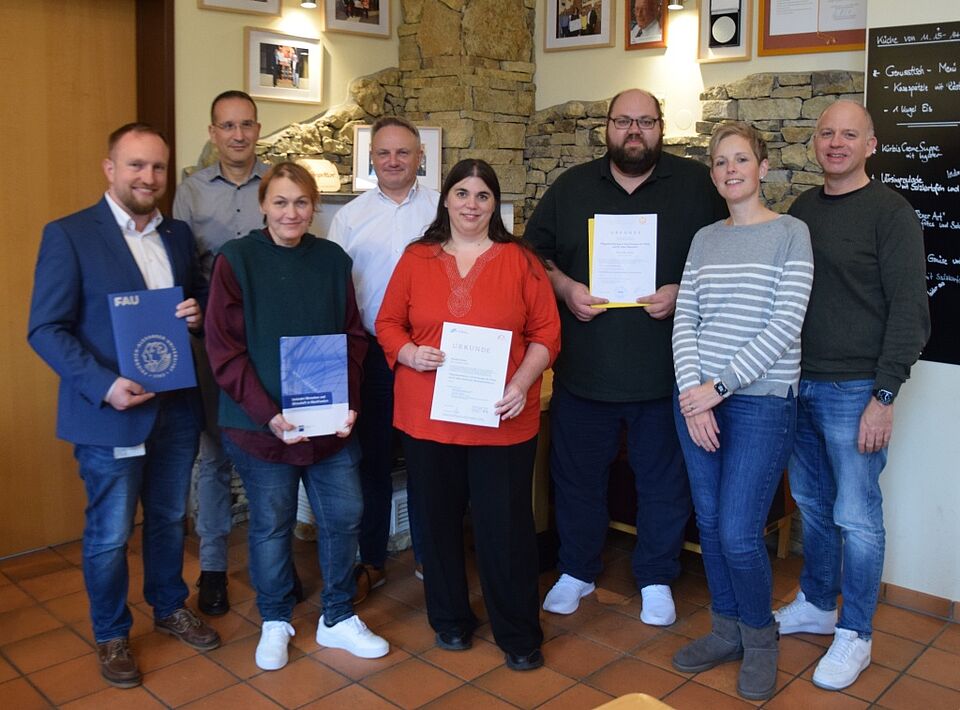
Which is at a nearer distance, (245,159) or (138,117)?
(245,159)

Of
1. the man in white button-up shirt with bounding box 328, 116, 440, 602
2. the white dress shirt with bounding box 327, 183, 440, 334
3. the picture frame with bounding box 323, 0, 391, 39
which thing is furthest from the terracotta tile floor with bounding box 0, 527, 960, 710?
the picture frame with bounding box 323, 0, 391, 39

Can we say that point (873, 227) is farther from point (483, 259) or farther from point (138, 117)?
point (138, 117)

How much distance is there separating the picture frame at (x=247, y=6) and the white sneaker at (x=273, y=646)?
260cm

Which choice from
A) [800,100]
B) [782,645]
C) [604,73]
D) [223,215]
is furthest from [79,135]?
[782,645]

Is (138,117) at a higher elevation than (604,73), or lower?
lower

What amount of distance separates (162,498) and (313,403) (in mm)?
613

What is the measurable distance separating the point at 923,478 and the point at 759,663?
106cm

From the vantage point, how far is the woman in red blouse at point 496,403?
279 centimetres

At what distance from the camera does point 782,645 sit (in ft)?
10.3

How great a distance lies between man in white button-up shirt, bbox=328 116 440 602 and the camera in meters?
3.17

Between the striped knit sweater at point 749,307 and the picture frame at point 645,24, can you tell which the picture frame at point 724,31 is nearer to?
the picture frame at point 645,24

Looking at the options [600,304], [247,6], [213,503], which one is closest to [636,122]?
[600,304]

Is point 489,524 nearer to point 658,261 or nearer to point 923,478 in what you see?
point 658,261

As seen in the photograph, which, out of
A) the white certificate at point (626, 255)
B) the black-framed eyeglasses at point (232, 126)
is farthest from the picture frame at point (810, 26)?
the black-framed eyeglasses at point (232, 126)
